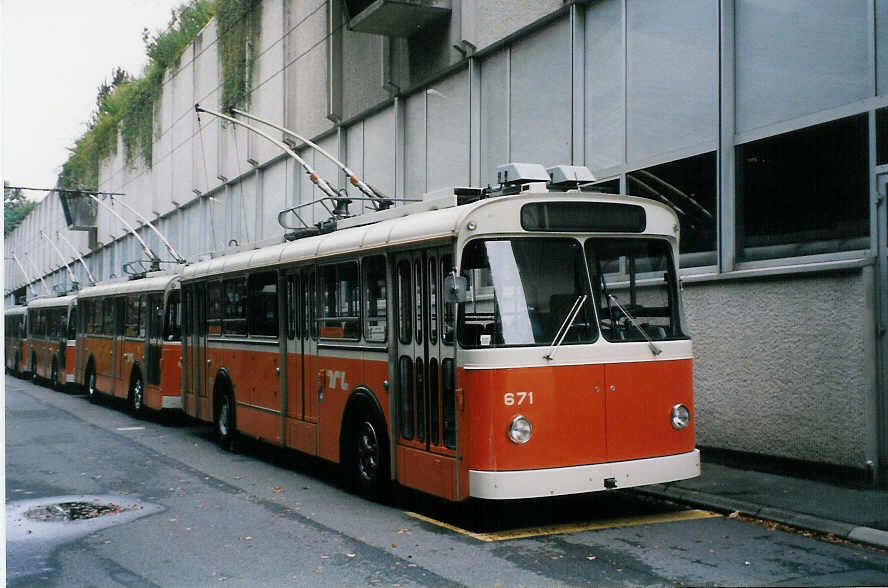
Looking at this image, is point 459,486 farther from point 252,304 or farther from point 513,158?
point 513,158

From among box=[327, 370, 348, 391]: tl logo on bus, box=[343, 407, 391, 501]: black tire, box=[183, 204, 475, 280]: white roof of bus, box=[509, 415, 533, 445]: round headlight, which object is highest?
box=[183, 204, 475, 280]: white roof of bus

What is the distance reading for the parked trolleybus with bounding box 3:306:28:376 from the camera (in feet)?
123

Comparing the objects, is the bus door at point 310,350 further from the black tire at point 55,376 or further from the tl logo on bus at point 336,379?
the black tire at point 55,376

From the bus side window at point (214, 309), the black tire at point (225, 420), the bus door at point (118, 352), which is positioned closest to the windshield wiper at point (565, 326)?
the black tire at point (225, 420)

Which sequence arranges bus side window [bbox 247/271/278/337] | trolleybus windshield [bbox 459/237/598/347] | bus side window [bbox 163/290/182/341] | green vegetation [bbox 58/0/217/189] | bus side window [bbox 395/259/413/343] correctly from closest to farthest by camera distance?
trolleybus windshield [bbox 459/237/598/347], bus side window [bbox 395/259/413/343], bus side window [bbox 247/271/278/337], bus side window [bbox 163/290/182/341], green vegetation [bbox 58/0/217/189]

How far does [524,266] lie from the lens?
28.4ft

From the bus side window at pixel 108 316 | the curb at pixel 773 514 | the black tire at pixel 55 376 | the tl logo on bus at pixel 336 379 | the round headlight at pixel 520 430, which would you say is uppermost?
the bus side window at pixel 108 316

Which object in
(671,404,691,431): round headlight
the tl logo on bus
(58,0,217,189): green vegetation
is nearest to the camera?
(671,404,691,431): round headlight

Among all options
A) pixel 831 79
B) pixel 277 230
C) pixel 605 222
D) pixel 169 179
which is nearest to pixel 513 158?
pixel 831 79

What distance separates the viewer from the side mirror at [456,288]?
8.41 m

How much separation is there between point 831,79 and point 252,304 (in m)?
8.20

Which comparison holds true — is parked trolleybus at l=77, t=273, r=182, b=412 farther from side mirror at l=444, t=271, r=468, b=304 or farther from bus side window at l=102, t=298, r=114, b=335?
side mirror at l=444, t=271, r=468, b=304

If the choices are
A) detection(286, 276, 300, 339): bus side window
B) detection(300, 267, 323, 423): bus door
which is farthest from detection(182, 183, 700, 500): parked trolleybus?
detection(286, 276, 300, 339): bus side window

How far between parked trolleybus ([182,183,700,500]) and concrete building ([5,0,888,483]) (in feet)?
7.84
